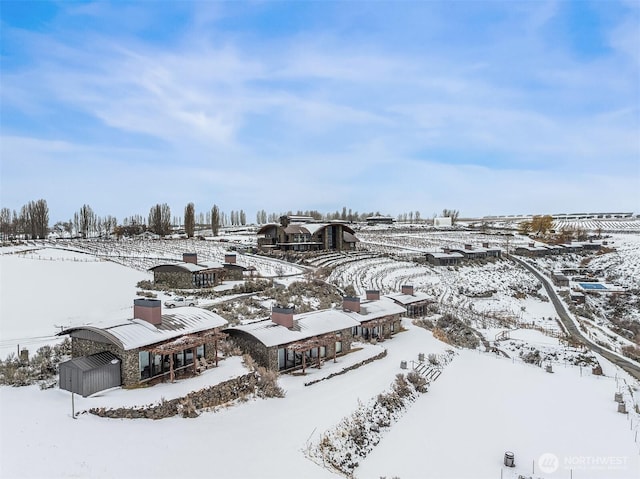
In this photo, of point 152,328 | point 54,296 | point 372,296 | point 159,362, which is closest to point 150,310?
point 152,328

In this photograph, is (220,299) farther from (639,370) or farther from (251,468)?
(639,370)

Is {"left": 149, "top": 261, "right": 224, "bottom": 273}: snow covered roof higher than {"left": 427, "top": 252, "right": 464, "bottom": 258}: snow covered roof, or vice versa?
{"left": 149, "top": 261, "right": 224, "bottom": 273}: snow covered roof

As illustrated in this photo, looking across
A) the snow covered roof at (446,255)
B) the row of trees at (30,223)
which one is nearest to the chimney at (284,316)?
the snow covered roof at (446,255)

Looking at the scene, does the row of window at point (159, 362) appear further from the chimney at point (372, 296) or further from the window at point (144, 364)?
the chimney at point (372, 296)

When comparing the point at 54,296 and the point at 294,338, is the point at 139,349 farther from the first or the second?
the point at 54,296

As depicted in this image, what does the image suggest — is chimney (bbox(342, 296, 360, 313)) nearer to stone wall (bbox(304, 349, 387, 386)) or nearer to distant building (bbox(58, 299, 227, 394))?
stone wall (bbox(304, 349, 387, 386))

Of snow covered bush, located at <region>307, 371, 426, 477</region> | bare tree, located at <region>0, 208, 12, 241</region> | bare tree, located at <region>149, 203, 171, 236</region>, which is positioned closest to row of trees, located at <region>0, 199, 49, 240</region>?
bare tree, located at <region>0, 208, 12, 241</region>
